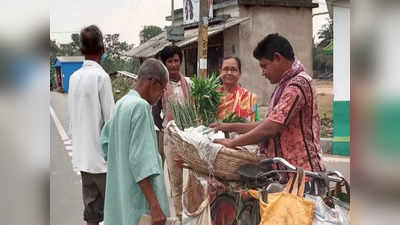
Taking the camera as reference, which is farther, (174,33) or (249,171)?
(174,33)

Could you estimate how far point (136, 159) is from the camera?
2.65 m

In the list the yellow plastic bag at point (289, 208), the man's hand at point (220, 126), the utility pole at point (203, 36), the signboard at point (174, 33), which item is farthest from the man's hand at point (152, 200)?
the signboard at point (174, 33)

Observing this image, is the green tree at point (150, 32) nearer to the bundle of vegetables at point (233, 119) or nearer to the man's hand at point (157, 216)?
the bundle of vegetables at point (233, 119)

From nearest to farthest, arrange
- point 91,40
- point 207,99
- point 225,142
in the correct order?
point 225,142
point 207,99
point 91,40

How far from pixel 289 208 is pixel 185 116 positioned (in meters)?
1.47

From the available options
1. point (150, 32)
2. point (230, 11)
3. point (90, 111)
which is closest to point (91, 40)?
point (90, 111)

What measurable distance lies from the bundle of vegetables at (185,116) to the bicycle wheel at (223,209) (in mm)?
582

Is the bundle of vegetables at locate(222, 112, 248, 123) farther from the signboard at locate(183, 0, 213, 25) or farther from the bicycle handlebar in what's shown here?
the signboard at locate(183, 0, 213, 25)

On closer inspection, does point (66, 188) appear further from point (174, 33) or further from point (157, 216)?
point (157, 216)

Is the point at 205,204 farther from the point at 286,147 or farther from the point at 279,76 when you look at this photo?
the point at 279,76

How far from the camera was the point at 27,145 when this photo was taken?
1.55 meters

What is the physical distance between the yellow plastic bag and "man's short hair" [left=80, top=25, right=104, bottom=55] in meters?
1.88

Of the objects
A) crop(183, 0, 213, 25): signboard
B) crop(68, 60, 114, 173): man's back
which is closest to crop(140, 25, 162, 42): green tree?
crop(183, 0, 213, 25): signboard

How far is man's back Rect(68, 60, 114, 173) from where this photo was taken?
3.60 m
